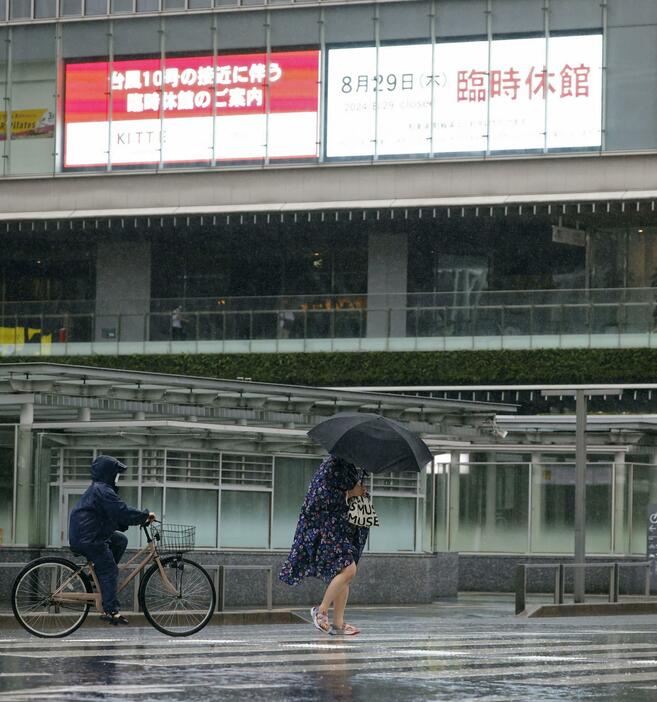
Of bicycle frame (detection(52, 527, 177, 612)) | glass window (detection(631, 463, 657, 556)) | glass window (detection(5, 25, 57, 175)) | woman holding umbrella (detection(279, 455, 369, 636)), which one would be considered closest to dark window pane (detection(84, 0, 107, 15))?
glass window (detection(5, 25, 57, 175))

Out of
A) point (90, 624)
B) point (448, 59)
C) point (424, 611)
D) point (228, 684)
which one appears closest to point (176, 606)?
point (90, 624)

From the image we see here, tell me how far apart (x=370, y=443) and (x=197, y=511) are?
11.3 metres

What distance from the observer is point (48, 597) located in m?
13.5

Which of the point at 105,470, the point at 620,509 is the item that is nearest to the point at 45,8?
the point at 620,509

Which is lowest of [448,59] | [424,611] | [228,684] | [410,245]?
[424,611]

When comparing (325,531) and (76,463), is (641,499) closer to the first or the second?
(76,463)

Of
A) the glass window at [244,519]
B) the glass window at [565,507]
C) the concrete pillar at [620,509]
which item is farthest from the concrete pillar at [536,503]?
the glass window at [244,519]

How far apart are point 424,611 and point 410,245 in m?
22.6

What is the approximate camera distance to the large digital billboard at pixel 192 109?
1724 inches

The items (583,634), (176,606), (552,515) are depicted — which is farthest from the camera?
(552,515)

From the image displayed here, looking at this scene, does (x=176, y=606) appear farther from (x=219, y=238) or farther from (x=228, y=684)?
(x=219, y=238)

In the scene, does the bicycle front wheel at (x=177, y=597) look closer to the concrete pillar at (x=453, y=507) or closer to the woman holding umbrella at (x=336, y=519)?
the woman holding umbrella at (x=336, y=519)

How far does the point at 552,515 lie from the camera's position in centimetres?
3388

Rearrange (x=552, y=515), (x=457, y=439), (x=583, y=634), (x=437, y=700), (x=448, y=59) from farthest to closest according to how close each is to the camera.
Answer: (x=448, y=59) < (x=552, y=515) < (x=457, y=439) < (x=583, y=634) < (x=437, y=700)
